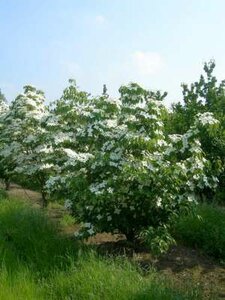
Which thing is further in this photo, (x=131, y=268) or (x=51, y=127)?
(x=51, y=127)

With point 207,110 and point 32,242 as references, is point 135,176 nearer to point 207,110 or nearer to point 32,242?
point 32,242

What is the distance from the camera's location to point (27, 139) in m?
10.3

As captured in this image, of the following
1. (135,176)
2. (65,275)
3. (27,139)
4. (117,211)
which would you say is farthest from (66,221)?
(65,275)

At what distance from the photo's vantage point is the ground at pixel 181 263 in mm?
6452

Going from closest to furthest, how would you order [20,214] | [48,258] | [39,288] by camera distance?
[39,288] < [48,258] < [20,214]

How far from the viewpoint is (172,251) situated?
25.5ft

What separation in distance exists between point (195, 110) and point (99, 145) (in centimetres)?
426

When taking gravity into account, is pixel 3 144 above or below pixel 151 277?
above

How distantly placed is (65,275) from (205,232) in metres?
3.26

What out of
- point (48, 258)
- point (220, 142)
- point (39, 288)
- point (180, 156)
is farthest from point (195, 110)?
point (39, 288)

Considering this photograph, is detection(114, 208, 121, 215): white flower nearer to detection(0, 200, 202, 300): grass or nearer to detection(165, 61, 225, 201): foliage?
detection(0, 200, 202, 300): grass

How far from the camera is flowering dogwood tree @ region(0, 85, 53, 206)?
1027 centimetres

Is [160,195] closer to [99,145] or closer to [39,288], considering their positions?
[99,145]

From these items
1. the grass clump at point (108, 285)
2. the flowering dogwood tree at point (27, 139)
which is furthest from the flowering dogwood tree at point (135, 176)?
the flowering dogwood tree at point (27, 139)
